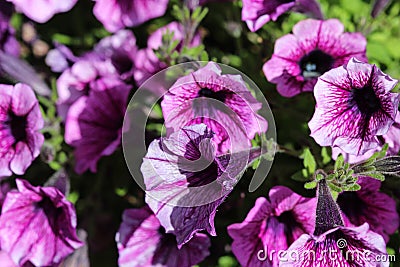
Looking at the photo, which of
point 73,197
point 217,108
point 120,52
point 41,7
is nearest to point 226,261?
point 73,197

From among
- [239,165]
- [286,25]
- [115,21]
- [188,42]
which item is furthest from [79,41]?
[239,165]

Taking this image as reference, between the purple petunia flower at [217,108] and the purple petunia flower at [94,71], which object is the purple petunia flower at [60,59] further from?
the purple petunia flower at [217,108]

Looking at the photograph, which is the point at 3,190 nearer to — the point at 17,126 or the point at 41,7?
the point at 17,126

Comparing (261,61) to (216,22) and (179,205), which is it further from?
(179,205)

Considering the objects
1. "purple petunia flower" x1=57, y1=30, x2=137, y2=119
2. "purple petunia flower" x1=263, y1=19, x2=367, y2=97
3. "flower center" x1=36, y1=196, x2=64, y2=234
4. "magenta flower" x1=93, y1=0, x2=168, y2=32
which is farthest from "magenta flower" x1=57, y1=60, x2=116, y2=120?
"purple petunia flower" x1=263, y1=19, x2=367, y2=97

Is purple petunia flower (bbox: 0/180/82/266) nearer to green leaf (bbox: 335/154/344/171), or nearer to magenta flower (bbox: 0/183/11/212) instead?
magenta flower (bbox: 0/183/11/212)

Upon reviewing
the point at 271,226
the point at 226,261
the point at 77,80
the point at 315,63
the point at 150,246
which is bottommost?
the point at 226,261

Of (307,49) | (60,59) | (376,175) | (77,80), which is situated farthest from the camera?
(60,59)

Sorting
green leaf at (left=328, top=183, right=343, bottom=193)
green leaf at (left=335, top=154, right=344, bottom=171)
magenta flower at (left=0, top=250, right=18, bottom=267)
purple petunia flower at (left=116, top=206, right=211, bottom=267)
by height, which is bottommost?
magenta flower at (left=0, top=250, right=18, bottom=267)
